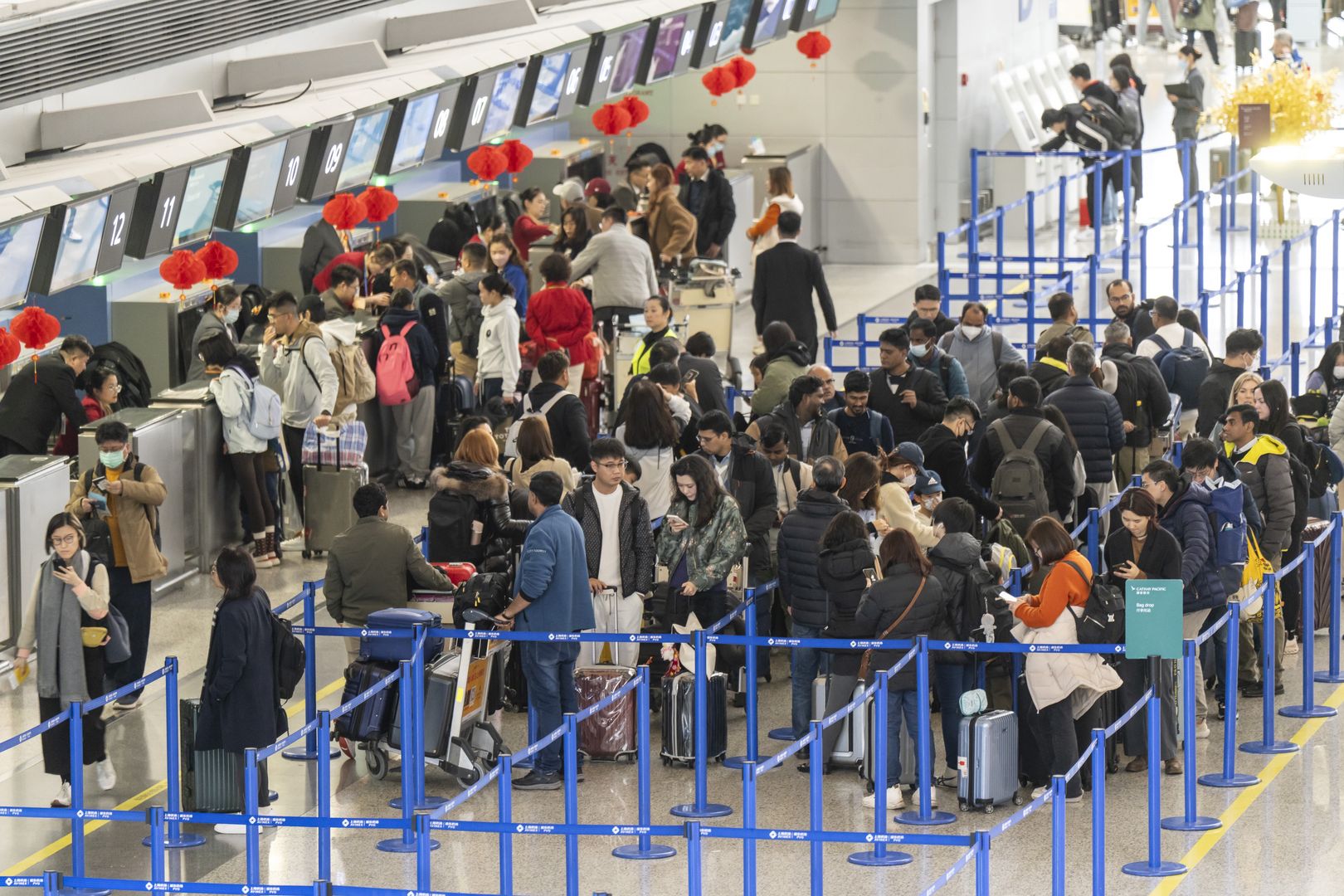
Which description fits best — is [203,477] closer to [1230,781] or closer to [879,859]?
[879,859]

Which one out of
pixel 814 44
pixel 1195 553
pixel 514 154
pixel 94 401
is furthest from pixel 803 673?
pixel 814 44

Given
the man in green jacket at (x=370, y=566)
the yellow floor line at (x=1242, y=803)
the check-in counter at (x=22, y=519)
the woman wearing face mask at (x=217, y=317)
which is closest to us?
the yellow floor line at (x=1242, y=803)

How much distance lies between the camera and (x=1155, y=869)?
31.7ft

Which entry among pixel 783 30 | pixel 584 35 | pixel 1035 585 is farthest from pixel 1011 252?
pixel 1035 585

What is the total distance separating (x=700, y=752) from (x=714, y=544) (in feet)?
3.85

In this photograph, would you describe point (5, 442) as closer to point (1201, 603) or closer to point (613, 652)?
point (613, 652)

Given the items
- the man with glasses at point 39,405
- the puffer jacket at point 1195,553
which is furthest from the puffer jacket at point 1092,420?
the man with glasses at point 39,405

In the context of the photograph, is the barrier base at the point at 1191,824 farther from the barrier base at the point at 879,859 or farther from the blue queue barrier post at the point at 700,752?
the blue queue barrier post at the point at 700,752

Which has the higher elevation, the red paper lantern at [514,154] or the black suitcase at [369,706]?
the red paper lantern at [514,154]

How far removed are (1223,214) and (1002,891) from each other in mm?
14333

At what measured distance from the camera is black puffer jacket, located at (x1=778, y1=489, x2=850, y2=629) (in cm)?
1099

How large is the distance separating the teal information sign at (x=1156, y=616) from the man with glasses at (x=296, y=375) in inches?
266

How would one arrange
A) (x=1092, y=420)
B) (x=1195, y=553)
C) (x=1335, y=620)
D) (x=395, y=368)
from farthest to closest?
(x=395, y=368)
(x=1092, y=420)
(x=1335, y=620)
(x=1195, y=553)

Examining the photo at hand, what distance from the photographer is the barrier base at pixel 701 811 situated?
10445 mm
